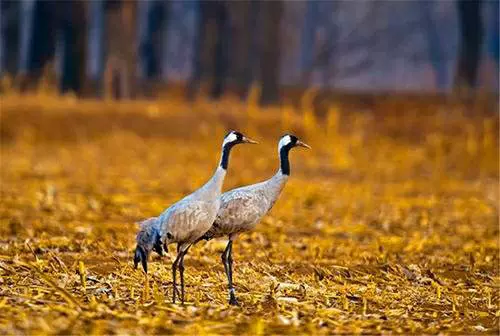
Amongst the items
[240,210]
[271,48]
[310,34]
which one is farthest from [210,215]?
[310,34]

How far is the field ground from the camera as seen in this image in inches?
275

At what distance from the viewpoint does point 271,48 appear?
3073 centimetres

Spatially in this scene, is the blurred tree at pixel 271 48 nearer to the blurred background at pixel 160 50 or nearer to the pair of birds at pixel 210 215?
the blurred background at pixel 160 50

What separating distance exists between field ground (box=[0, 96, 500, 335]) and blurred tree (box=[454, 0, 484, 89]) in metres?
5.42

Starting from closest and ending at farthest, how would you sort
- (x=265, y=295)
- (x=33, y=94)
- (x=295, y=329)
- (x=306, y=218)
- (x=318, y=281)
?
1. (x=295, y=329)
2. (x=265, y=295)
3. (x=318, y=281)
4. (x=306, y=218)
5. (x=33, y=94)

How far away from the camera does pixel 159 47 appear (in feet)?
144

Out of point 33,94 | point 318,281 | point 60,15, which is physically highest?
point 60,15

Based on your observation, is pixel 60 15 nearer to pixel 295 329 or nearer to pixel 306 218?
pixel 306 218

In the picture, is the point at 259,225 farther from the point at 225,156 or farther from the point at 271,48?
the point at 271,48

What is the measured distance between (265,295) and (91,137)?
602 inches

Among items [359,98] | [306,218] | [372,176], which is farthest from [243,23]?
[306,218]

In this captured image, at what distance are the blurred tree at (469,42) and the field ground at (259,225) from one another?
5.42m

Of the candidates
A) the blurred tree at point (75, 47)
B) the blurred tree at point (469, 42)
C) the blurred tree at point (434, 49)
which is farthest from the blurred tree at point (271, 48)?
the blurred tree at point (434, 49)

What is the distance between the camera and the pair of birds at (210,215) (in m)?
7.11
